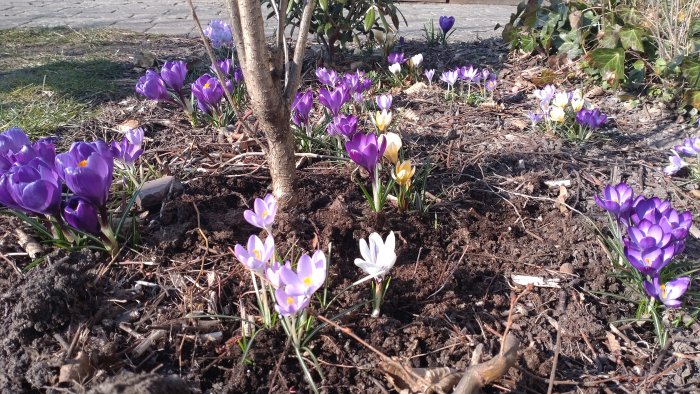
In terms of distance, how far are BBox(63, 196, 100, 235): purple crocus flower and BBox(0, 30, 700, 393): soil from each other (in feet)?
0.33

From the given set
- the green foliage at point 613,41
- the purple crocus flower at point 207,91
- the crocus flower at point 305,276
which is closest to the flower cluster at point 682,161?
the green foliage at point 613,41

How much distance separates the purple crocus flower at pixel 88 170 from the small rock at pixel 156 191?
311 millimetres

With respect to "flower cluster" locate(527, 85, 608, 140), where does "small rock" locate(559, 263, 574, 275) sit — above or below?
below

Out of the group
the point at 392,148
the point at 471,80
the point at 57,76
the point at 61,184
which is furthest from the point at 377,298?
the point at 57,76

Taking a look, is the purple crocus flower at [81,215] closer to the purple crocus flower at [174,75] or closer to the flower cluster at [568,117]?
the purple crocus flower at [174,75]

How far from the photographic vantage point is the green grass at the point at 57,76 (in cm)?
286

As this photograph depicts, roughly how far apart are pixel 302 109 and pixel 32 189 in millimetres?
1130

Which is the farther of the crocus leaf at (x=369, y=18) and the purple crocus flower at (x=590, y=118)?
the crocus leaf at (x=369, y=18)

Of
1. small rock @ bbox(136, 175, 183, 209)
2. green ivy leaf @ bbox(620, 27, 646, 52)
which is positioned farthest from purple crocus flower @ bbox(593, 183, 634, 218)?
green ivy leaf @ bbox(620, 27, 646, 52)

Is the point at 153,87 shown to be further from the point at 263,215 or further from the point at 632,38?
the point at 632,38

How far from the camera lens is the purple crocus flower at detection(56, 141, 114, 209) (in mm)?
1528

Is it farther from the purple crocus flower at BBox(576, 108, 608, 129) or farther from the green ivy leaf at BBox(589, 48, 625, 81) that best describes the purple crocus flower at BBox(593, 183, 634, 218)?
the green ivy leaf at BBox(589, 48, 625, 81)

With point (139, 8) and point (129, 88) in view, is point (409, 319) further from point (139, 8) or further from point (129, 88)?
point (139, 8)

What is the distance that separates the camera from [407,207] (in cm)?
197
